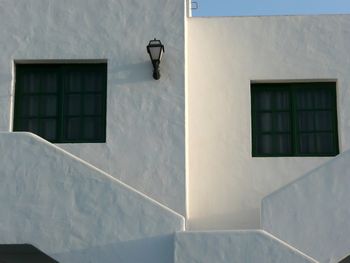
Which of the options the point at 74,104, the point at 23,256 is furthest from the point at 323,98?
the point at 23,256

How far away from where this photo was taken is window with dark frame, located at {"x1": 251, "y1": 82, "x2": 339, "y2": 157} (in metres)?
12.2

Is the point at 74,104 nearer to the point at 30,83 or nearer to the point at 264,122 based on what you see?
the point at 30,83

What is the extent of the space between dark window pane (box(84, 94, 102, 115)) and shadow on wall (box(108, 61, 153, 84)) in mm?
461

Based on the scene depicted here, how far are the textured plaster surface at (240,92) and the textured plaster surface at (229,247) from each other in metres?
2.15

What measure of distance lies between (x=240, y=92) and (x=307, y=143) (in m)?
1.41

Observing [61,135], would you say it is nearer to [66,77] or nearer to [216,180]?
[66,77]

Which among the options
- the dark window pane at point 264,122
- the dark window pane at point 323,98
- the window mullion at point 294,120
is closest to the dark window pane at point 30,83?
the dark window pane at point 264,122

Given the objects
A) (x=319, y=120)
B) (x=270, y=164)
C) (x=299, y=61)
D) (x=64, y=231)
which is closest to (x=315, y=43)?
(x=299, y=61)

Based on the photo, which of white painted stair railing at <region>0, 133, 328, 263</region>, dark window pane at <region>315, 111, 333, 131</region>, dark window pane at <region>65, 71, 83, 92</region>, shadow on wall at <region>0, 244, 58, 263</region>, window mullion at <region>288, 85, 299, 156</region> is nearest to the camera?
white painted stair railing at <region>0, 133, 328, 263</region>

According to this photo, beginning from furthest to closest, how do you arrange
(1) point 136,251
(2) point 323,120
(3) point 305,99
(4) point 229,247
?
(3) point 305,99
(2) point 323,120
(1) point 136,251
(4) point 229,247

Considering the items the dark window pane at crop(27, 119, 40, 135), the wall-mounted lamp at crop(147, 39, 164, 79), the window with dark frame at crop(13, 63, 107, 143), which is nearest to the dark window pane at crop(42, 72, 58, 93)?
the window with dark frame at crop(13, 63, 107, 143)

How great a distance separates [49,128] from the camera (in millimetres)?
11820

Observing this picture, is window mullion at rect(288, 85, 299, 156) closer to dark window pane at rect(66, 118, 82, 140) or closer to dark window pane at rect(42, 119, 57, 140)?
dark window pane at rect(66, 118, 82, 140)

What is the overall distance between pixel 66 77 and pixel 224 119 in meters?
2.69
